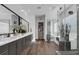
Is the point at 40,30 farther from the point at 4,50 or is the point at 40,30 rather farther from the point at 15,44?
the point at 4,50

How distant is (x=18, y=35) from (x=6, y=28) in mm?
563

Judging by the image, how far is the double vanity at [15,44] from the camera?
7.45ft

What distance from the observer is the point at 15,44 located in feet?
9.80

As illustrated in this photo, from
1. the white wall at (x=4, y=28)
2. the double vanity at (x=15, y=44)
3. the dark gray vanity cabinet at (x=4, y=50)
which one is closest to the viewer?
the dark gray vanity cabinet at (x=4, y=50)

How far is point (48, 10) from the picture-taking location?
3074 millimetres

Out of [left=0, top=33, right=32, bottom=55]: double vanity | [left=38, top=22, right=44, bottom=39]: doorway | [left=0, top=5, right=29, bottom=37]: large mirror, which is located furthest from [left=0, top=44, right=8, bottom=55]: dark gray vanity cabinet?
[left=38, top=22, right=44, bottom=39]: doorway

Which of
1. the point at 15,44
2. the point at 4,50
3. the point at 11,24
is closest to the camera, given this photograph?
the point at 4,50

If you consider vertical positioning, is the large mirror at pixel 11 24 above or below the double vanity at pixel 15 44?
above

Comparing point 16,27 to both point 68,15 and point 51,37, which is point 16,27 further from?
point 68,15

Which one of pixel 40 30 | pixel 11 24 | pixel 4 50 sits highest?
pixel 11 24

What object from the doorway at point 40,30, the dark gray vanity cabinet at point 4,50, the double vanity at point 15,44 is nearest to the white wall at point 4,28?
the double vanity at point 15,44

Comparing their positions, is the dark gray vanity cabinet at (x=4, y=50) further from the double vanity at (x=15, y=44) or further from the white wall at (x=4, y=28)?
the white wall at (x=4, y=28)

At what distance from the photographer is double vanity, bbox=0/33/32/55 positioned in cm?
227

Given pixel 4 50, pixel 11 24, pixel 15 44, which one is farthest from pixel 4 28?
pixel 4 50
